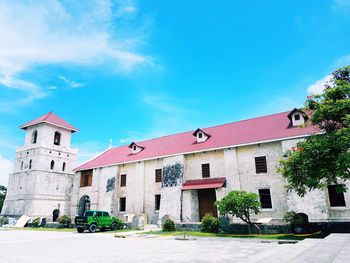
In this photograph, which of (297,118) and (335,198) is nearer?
(335,198)

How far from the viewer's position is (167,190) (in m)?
25.1

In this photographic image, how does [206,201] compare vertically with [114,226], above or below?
above

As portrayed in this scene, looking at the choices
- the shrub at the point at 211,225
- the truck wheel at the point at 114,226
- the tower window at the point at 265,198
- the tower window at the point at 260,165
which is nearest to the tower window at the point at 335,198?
the tower window at the point at 265,198

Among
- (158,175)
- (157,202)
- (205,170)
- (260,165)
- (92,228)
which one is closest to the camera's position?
(92,228)

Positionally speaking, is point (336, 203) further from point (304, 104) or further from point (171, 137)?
point (171, 137)

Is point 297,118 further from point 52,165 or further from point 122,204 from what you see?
point 52,165

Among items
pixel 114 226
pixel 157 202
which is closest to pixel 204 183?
pixel 157 202

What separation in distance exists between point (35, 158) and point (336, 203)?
34.9 metres

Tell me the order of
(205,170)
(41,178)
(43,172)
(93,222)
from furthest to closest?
(43,172)
(41,178)
(205,170)
(93,222)

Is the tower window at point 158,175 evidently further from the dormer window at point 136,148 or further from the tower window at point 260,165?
the tower window at point 260,165

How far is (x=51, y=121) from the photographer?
124 ft

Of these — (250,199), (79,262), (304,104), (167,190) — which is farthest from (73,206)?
(304,104)

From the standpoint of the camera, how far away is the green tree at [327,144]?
12.5 meters

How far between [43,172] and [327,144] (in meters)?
34.4
